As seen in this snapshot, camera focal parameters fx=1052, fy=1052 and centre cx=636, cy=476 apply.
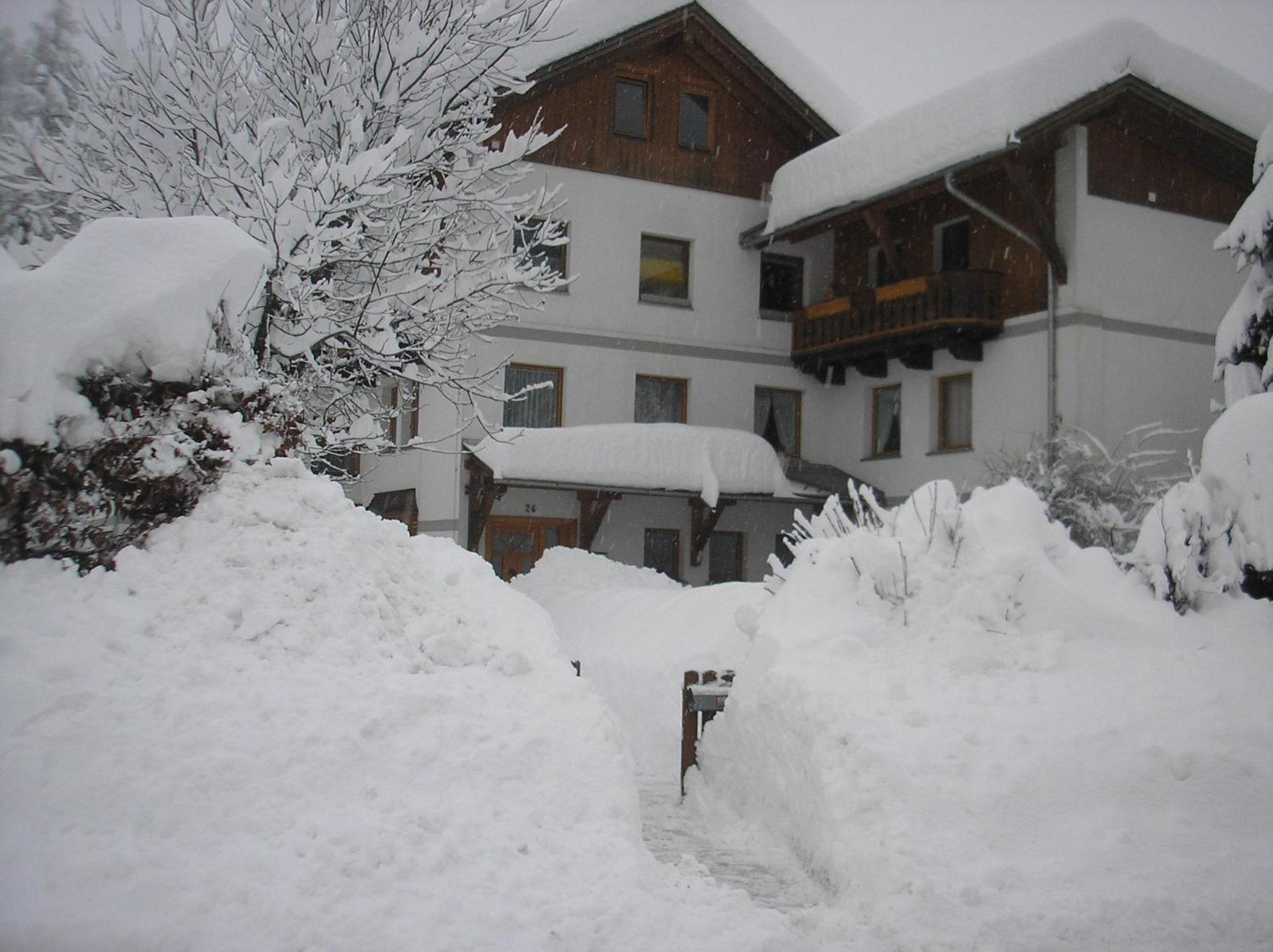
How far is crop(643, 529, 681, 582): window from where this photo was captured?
20.7m

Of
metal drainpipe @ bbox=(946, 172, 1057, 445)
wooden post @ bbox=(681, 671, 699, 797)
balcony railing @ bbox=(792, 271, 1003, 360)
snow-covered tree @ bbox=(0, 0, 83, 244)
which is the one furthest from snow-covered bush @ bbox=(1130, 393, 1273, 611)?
balcony railing @ bbox=(792, 271, 1003, 360)

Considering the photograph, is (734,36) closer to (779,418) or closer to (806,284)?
(806,284)

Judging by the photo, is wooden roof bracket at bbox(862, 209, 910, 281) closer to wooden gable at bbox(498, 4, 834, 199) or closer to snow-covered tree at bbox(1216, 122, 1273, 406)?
wooden gable at bbox(498, 4, 834, 199)

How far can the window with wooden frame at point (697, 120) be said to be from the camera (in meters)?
21.8

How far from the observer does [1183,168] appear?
18812 mm

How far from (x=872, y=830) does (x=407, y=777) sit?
2495mm

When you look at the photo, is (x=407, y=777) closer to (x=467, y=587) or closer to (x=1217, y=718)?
(x=467, y=587)

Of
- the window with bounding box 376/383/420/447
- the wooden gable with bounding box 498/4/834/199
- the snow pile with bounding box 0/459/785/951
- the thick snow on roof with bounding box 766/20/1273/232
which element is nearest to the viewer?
the snow pile with bounding box 0/459/785/951

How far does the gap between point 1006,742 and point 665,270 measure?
659 inches

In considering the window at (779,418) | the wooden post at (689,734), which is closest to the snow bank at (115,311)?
the wooden post at (689,734)

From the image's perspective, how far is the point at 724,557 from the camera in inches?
843

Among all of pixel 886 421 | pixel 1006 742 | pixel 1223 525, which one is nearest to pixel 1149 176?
pixel 886 421

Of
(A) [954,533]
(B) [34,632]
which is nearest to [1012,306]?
(A) [954,533]

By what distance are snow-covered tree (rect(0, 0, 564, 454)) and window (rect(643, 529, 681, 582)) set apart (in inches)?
429
